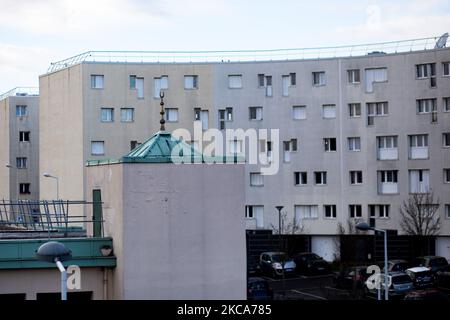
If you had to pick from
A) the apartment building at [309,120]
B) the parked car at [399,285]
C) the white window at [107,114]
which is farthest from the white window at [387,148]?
the white window at [107,114]

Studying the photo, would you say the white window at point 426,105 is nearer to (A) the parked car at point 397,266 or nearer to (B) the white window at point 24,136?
(A) the parked car at point 397,266

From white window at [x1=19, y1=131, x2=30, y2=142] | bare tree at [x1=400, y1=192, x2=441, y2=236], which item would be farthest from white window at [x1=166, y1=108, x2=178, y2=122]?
white window at [x1=19, y1=131, x2=30, y2=142]

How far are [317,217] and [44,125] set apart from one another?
18838 millimetres

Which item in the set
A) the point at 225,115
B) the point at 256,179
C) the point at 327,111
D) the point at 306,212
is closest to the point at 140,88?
the point at 225,115

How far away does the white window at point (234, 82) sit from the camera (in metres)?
53.2

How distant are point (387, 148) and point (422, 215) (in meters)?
4.46

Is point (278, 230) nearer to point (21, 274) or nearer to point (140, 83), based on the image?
point (140, 83)

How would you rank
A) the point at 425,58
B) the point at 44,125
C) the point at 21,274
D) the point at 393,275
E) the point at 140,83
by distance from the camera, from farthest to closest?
the point at 44,125 < the point at 140,83 < the point at 425,58 < the point at 393,275 < the point at 21,274

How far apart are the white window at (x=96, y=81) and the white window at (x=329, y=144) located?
13782 mm

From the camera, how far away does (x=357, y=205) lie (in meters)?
51.4

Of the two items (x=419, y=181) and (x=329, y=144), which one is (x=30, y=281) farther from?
(x=329, y=144)

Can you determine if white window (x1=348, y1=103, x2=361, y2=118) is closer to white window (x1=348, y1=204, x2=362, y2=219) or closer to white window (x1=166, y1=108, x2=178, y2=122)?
white window (x1=348, y1=204, x2=362, y2=219)

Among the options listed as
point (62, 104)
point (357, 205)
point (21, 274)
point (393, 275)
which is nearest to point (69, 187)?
point (62, 104)

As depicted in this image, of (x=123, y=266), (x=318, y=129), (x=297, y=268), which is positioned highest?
(x=318, y=129)
